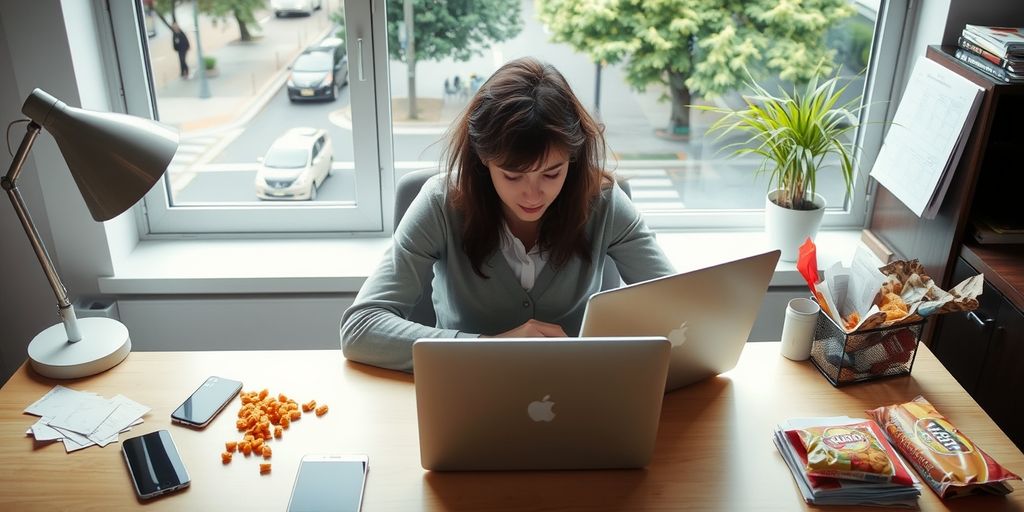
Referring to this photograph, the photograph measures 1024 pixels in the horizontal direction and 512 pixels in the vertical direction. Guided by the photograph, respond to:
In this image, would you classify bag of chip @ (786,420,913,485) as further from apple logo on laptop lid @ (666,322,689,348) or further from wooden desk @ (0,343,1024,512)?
apple logo on laptop lid @ (666,322,689,348)

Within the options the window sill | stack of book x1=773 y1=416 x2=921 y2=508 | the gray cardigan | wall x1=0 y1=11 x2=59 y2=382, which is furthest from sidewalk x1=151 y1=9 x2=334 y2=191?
stack of book x1=773 y1=416 x2=921 y2=508

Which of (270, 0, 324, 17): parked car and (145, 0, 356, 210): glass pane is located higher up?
(270, 0, 324, 17): parked car

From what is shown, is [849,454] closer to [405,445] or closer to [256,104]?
[405,445]

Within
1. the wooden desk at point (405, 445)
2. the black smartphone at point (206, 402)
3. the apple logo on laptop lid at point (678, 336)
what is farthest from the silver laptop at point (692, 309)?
→ the black smartphone at point (206, 402)

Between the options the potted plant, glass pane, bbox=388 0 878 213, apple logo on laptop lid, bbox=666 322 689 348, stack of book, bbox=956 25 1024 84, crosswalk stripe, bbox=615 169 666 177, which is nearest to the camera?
apple logo on laptop lid, bbox=666 322 689 348

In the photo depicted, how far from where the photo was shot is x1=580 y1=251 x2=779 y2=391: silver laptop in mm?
1308

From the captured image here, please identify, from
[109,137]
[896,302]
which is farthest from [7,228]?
[896,302]

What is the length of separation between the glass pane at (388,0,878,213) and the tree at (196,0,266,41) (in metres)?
0.37

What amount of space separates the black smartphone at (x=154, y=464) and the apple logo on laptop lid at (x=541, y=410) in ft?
1.80

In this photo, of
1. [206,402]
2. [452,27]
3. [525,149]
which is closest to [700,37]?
[452,27]

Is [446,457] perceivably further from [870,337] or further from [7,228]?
[7,228]

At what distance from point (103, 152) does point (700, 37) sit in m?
1.69

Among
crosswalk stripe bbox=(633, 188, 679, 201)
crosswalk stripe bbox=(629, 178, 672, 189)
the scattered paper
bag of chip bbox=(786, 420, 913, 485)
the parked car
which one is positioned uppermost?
the parked car

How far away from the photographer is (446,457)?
4.27 feet
